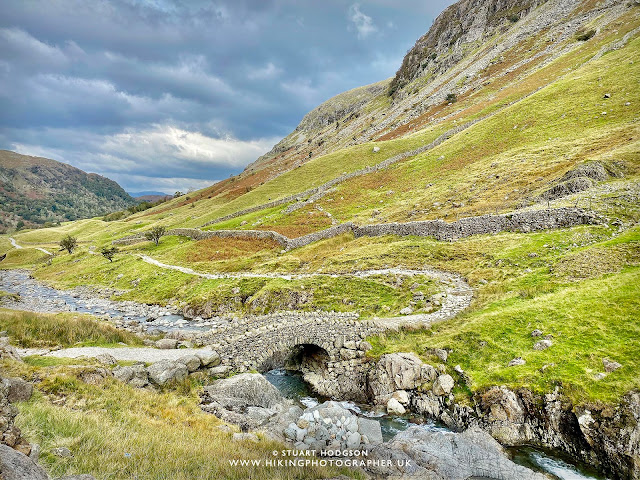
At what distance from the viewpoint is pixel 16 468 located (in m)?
4.95

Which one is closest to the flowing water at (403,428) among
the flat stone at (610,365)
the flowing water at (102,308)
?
the flat stone at (610,365)

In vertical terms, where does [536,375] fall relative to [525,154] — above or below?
below

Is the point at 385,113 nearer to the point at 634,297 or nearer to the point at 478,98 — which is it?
the point at 478,98

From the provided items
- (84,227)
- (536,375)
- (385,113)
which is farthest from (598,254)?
(84,227)

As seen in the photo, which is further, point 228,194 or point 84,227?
point 84,227

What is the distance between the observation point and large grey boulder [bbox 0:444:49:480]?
470 cm

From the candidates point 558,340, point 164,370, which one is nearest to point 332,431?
point 164,370

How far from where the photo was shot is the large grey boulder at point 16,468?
470 centimetres

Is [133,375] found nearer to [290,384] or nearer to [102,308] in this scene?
[290,384]

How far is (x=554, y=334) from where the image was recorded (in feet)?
48.5

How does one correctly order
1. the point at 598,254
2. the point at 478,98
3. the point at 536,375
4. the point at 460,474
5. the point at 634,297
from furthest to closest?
the point at 478,98 → the point at 598,254 → the point at 634,297 → the point at 536,375 → the point at 460,474

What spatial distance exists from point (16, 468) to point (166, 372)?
10774 mm

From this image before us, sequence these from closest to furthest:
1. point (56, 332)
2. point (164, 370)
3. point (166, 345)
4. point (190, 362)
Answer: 1. point (164, 370)
2. point (190, 362)
3. point (56, 332)
4. point (166, 345)

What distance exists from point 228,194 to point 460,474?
3871 inches
